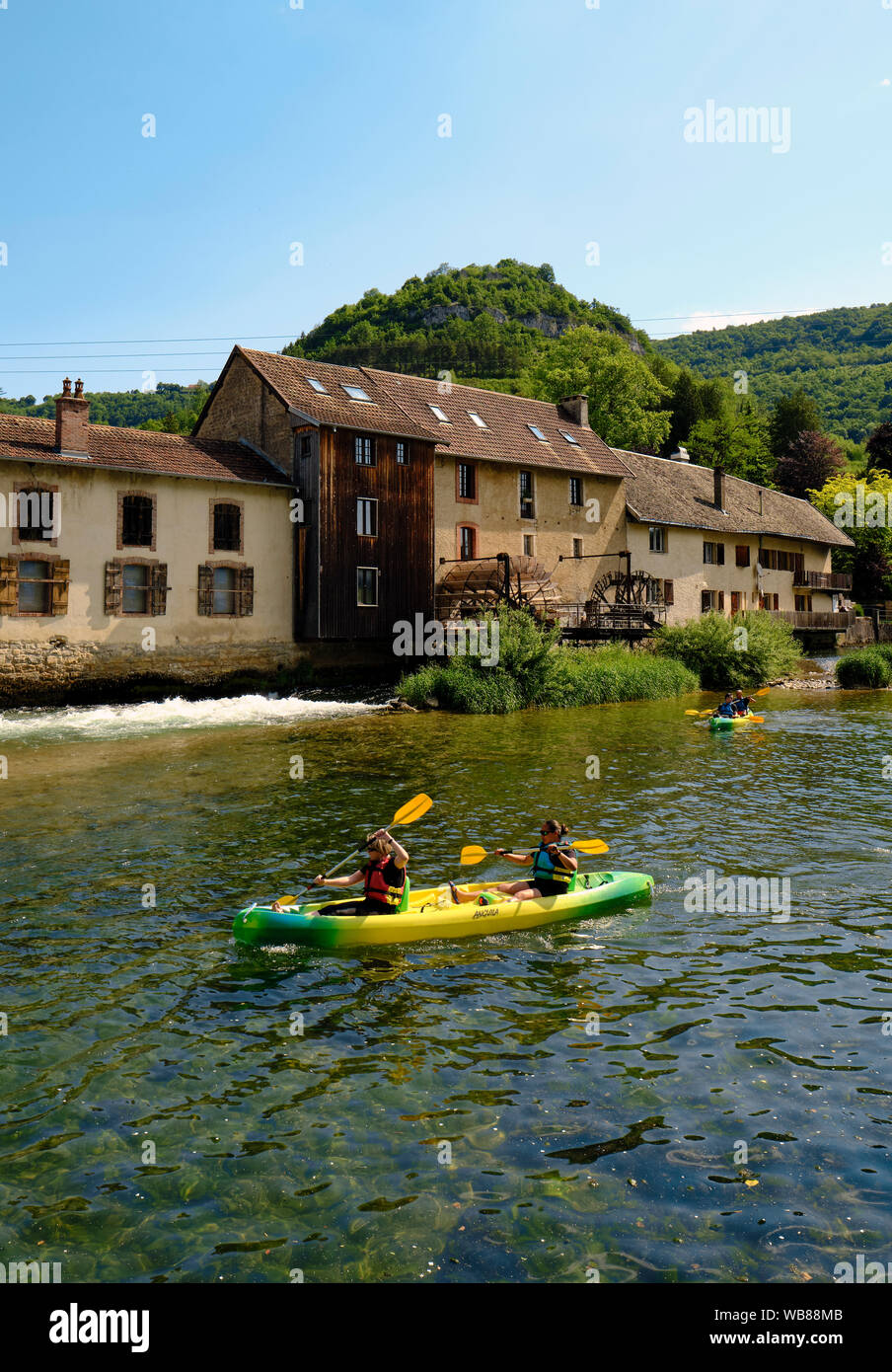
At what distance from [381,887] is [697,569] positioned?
41838 millimetres

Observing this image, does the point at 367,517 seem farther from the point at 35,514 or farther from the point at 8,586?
the point at 8,586

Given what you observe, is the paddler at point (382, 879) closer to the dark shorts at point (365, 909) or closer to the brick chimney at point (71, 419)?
the dark shorts at point (365, 909)

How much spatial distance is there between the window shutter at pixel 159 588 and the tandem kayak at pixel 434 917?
66.4 feet

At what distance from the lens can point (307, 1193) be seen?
5453 millimetres

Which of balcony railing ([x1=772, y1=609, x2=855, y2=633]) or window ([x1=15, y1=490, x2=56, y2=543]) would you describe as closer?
window ([x1=15, y1=490, x2=56, y2=543])

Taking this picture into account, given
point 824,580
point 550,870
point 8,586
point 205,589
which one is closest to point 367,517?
point 205,589

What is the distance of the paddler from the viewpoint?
377 inches

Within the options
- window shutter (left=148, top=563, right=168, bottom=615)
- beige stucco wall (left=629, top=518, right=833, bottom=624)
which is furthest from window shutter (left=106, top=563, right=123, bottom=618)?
beige stucco wall (left=629, top=518, right=833, bottom=624)

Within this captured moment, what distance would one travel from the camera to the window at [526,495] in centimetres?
4034

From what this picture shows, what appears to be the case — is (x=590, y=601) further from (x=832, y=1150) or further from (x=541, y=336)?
(x=541, y=336)

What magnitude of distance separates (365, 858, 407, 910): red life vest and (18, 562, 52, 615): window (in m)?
20.1

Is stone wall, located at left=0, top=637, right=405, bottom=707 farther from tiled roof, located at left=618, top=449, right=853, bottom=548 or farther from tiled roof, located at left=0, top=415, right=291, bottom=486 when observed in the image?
tiled roof, located at left=618, top=449, right=853, bottom=548

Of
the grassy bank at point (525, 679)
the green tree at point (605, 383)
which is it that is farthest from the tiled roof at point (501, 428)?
the green tree at point (605, 383)
